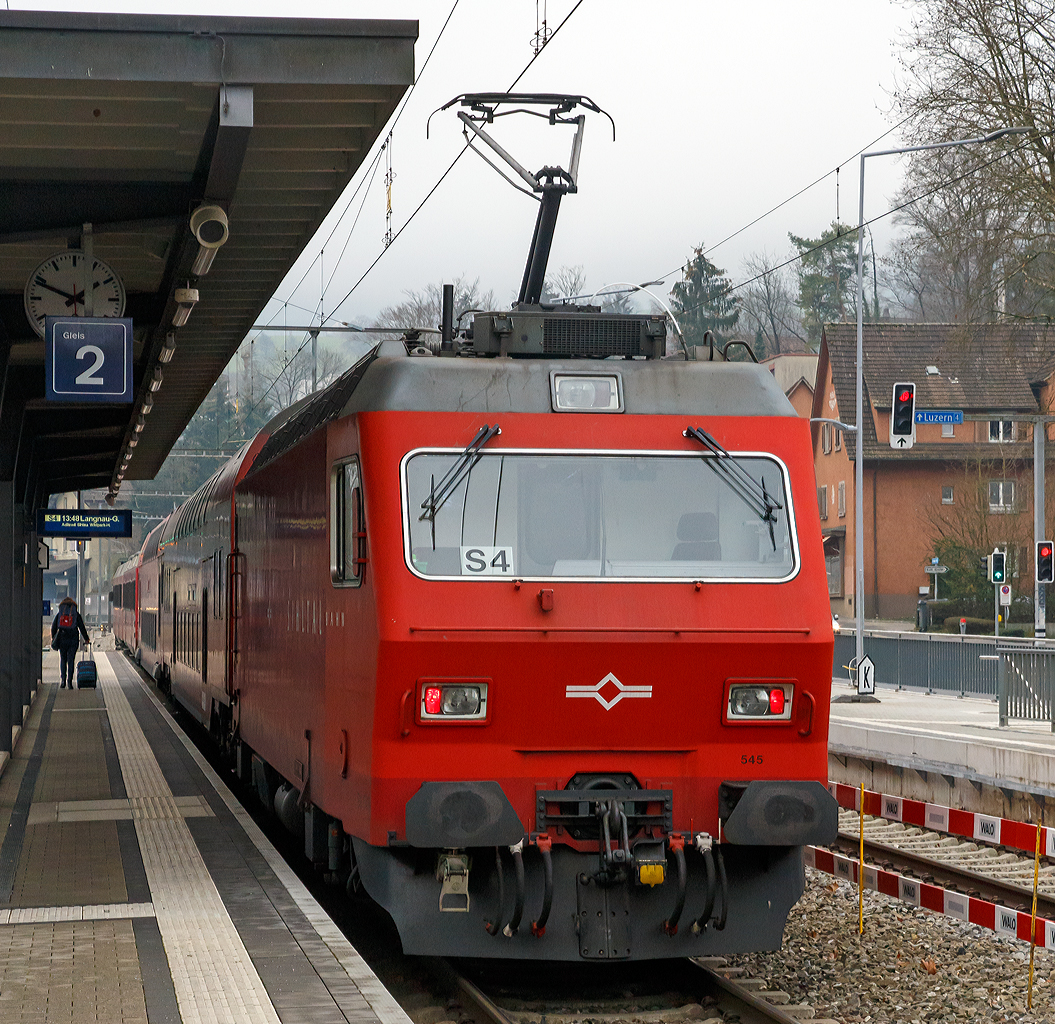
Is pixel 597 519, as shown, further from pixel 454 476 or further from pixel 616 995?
pixel 616 995

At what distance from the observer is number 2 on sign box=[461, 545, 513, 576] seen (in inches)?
291

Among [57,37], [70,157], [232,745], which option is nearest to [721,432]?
[57,37]

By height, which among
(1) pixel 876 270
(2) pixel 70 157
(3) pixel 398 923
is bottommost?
(3) pixel 398 923

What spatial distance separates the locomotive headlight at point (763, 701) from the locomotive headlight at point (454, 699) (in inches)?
49.6

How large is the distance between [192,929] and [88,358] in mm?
4596

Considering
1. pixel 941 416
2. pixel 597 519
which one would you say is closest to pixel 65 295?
pixel 597 519

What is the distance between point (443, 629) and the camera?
23.7 feet

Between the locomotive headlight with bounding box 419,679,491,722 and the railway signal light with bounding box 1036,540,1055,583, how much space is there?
21.0 m

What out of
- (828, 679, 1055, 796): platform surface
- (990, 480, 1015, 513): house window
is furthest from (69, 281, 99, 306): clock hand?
(990, 480, 1015, 513): house window

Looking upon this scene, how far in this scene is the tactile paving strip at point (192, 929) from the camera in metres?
6.19

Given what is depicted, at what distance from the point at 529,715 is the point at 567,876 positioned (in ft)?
2.55

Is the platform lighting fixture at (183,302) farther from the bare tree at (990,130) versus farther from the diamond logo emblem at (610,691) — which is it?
the bare tree at (990,130)

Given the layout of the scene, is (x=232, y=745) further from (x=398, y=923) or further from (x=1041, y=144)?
(x=1041, y=144)

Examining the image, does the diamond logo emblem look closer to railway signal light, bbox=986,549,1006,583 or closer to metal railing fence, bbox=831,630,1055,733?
metal railing fence, bbox=831,630,1055,733
